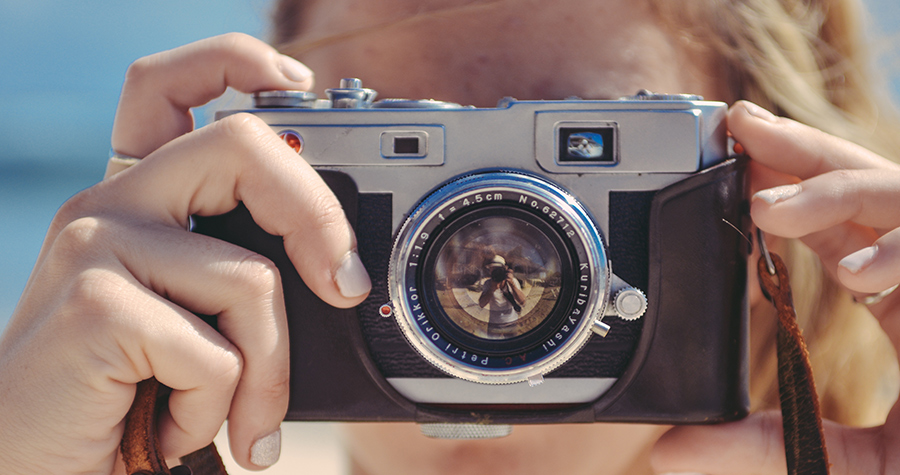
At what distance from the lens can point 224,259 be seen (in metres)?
0.62

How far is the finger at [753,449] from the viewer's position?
2.42 ft

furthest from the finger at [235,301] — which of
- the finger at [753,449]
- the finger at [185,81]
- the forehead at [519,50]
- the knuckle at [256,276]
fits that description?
the finger at [753,449]

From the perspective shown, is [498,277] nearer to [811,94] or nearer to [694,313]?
[694,313]

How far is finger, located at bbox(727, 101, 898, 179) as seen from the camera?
2.28ft

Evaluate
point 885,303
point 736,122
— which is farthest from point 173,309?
point 885,303

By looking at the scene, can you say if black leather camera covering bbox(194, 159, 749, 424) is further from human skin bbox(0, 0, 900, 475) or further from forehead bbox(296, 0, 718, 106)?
forehead bbox(296, 0, 718, 106)

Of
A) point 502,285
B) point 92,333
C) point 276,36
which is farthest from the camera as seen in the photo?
point 276,36

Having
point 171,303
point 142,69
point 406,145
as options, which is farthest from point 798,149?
point 142,69

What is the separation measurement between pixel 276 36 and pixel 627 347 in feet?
2.39

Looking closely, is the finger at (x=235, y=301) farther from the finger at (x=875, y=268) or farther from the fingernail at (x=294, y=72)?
the finger at (x=875, y=268)

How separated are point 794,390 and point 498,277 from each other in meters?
0.34

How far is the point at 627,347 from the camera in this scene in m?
0.72

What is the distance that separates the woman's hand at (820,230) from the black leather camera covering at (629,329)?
4 cm

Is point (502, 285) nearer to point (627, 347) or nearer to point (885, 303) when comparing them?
point (627, 347)
